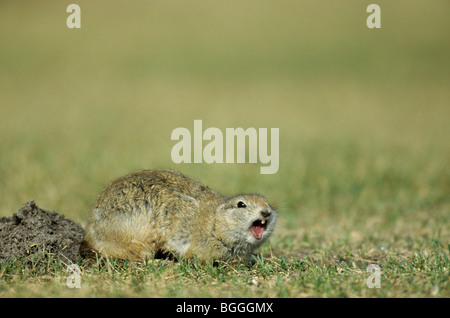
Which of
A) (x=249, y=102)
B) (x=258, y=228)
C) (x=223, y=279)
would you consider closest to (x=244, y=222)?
(x=258, y=228)

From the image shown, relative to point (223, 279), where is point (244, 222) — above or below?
above

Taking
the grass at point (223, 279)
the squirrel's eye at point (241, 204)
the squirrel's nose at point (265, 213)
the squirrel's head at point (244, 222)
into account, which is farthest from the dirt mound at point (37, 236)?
the squirrel's nose at point (265, 213)

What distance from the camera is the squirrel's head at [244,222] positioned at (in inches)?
212

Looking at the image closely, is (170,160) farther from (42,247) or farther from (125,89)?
(125,89)

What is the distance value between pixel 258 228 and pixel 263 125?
1062cm

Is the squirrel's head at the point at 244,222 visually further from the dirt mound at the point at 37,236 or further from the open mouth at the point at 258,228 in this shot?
the dirt mound at the point at 37,236

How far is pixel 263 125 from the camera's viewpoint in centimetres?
1590

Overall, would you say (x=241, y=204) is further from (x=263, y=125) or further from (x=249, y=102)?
(x=249, y=102)

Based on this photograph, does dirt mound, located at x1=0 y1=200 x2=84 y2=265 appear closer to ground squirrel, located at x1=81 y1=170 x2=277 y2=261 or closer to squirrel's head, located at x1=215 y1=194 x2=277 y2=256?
ground squirrel, located at x1=81 y1=170 x2=277 y2=261

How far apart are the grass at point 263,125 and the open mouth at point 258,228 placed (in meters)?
0.33

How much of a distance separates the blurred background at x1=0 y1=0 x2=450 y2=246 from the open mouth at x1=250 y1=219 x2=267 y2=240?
8.55 feet

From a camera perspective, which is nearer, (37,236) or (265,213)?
(265,213)
